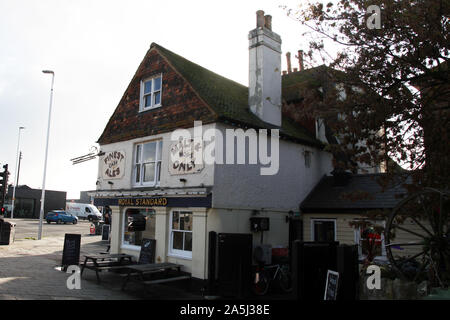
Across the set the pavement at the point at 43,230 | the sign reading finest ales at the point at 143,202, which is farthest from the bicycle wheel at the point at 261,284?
the pavement at the point at 43,230

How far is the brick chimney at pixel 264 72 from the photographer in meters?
14.4

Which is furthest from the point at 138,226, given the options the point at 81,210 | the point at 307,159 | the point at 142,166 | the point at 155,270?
the point at 81,210

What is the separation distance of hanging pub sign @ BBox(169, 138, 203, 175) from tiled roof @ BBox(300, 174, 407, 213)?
17.8 feet

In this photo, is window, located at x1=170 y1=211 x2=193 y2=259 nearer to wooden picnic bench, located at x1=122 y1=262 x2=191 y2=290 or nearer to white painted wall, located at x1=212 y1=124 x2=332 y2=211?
wooden picnic bench, located at x1=122 y1=262 x2=191 y2=290

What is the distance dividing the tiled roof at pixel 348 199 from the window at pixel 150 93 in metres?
7.45

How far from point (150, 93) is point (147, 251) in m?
6.40

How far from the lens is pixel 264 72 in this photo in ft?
47.8

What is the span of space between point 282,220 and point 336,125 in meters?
6.26

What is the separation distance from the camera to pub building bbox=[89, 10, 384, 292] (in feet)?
39.8

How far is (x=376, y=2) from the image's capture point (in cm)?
840

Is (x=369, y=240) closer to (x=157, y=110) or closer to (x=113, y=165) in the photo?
(x=157, y=110)

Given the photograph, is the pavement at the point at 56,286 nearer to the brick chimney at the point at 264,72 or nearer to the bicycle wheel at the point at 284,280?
the bicycle wheel at the point at 284,280

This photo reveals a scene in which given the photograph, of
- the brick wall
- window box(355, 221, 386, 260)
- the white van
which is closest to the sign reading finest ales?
the brick wall
